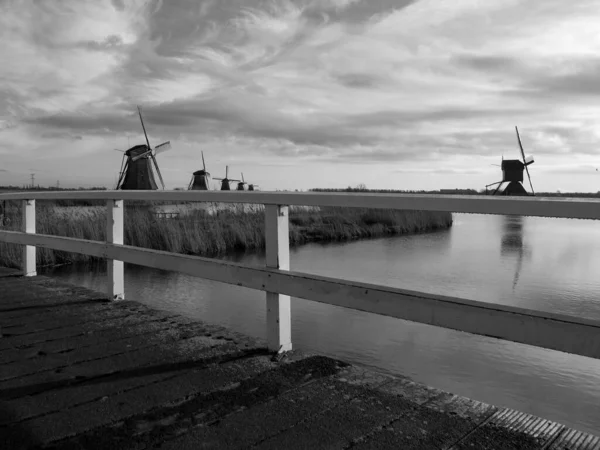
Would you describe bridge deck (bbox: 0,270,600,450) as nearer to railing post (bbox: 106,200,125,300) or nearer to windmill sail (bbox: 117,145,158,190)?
railing post (bbox: 106,200,125,300)

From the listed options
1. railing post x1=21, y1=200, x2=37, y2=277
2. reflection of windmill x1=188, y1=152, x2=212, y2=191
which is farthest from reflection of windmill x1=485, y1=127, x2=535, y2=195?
railing post x1=21, y1=200, x2=37, y2=277

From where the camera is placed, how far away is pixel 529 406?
5.35 meters

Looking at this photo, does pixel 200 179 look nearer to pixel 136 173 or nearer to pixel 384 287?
pixel 136 173

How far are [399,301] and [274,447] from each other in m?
0.87

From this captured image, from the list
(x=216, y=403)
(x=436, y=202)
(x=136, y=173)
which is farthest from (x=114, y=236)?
(x=136, y=173)

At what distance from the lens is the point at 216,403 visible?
7.98 ft

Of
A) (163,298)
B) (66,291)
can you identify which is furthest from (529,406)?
(163,298)

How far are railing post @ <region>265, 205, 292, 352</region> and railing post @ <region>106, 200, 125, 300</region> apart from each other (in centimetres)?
201

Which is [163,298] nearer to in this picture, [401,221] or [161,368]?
[161,368]

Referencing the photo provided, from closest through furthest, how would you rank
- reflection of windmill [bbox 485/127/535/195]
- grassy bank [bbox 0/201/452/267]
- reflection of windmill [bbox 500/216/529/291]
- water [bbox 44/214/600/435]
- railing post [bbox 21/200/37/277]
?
water [bbox 44/214/600/435]
railing post [bbox 21/200/37/277]
grassy bank [bbox 0/201/452/267]
reflection of windmill [bbox 500/216/529/291]
reflection of windmill [bbox 485/127/535/195]

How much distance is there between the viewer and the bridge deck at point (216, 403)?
2078mm

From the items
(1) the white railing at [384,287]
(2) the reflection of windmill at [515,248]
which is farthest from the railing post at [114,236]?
(2) the reflection of windmill at [515,248]

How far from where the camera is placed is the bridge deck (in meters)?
2.08

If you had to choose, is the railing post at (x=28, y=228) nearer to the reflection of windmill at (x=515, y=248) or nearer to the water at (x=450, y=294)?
the water at (x=450, y=294)
